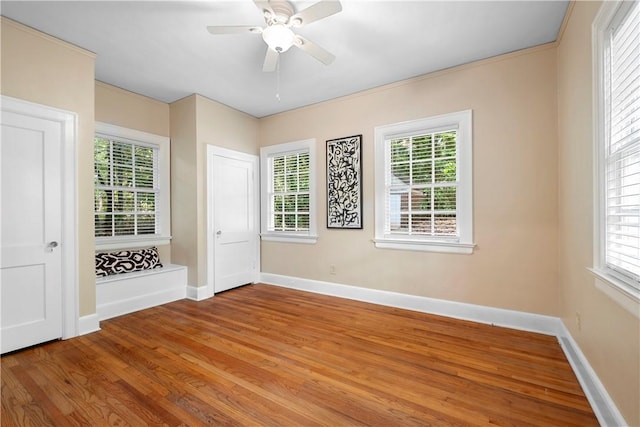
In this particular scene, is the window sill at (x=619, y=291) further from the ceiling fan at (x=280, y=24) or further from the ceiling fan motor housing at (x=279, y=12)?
the ceiling fan motor housing at (x=279, y=12)

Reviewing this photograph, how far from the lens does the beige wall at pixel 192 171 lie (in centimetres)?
396

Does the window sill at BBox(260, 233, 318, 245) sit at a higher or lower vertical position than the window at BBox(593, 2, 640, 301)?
lower

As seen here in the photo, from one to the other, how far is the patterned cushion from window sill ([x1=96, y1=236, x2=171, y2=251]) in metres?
0.08

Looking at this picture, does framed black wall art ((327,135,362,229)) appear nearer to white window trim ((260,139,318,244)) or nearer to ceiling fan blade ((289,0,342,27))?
white window trim ((260,139,318,244))

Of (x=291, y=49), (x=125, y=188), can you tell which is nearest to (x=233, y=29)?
(x=291, y=49)

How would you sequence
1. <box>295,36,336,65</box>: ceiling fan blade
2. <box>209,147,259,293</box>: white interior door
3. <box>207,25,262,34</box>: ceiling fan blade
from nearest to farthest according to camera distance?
1. <box>207,25,262,34</box>: ceiling fan blade
2. <box>295,36,336,65</box>: ceiling fan blade
3. <box>209,147,259,293</box>: white interior door

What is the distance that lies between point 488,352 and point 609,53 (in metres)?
2.23

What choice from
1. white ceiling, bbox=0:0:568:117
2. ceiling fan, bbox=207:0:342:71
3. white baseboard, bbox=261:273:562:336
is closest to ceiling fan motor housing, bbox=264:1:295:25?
ceiling fan, bbox=207:0:342:71

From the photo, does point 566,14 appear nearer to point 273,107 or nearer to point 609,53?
point 609,53

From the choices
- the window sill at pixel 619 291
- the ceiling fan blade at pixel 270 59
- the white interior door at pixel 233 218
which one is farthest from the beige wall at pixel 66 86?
the window sill at pixel 619 291

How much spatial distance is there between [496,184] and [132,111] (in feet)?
14.9

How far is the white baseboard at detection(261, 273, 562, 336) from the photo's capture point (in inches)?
111

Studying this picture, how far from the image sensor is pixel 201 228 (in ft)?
13.1

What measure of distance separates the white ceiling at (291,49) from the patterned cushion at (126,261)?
2.13 metres
